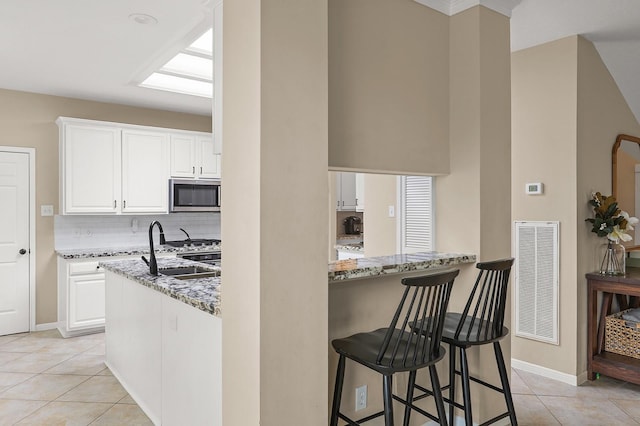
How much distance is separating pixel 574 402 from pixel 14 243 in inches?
214

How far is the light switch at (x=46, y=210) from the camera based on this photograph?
488cm

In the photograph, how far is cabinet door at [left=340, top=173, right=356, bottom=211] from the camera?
5195 mm

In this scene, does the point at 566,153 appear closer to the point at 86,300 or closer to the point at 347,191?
the point at 347,191

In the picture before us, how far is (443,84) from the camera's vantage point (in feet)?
9.03

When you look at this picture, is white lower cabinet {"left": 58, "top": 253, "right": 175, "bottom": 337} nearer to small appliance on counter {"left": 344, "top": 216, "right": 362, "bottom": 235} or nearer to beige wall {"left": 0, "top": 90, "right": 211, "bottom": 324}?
beige wall {"left": 0, "top": 90, "right": 211, "bottom": 324}

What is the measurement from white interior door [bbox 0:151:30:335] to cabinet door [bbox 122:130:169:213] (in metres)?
1.02

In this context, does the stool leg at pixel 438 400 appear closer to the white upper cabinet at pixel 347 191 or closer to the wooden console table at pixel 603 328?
the wooden console table at pixel 603 328

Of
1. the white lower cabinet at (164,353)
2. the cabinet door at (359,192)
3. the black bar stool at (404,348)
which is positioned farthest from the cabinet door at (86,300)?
the black bar stool at (404,348)

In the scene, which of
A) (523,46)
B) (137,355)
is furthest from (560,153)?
(137,355)

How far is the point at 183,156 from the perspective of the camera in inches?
215

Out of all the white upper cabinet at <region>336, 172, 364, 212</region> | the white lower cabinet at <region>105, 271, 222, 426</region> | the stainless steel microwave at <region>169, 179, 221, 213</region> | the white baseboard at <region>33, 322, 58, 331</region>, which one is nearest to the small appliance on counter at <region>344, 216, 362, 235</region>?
the white upper cabinet at <region>336, 172, 364, 212</region>

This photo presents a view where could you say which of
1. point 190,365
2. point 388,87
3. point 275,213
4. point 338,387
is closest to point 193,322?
point 190,365

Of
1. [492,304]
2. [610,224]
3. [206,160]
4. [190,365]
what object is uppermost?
[206,160]

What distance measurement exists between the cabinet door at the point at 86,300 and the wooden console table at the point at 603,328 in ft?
15.2
